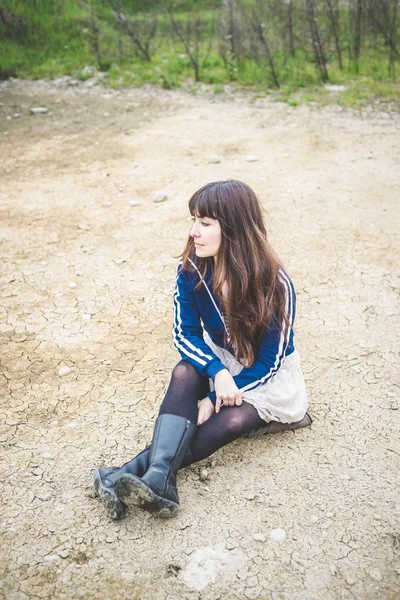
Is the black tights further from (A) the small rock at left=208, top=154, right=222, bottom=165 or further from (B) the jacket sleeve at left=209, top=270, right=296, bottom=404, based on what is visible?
(A) the small rock at left=208, top=154, right=222, bottom=165

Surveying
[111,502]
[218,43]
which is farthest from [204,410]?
[218,43]

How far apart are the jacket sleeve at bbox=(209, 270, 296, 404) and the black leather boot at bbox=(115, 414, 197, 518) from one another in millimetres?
232

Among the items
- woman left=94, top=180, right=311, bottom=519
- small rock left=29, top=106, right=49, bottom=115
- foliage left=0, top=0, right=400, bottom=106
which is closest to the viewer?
woman left=94, top=180, right=311, bottom=519

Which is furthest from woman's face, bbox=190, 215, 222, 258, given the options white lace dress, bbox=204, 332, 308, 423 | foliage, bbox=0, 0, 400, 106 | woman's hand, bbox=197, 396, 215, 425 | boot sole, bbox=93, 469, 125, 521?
foliage, bbox=0, 0, 400, 106

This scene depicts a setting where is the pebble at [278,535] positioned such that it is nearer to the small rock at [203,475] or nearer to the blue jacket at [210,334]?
the small rock at [203,475]

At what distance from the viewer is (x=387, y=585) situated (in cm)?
175

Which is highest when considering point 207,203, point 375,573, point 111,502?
point 207,203

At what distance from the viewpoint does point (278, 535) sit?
6.31ft

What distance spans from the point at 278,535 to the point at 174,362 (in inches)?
44.1

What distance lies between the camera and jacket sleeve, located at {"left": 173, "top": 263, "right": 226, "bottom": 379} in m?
2.18

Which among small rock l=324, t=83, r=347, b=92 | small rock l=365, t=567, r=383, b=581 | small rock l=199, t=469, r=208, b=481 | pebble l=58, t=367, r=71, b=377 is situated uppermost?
small rock l=324, t=83, r=347, b=92

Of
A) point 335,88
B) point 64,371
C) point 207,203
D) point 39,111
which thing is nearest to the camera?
point 207,203

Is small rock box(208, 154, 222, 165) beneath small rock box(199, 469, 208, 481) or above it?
above

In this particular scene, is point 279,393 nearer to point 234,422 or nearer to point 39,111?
point 234,422
